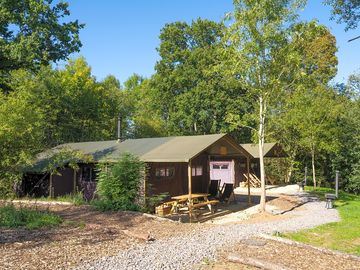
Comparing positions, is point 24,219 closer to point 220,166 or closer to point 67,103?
point 220,166

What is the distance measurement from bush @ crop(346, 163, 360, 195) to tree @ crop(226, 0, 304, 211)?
1396 centimetres

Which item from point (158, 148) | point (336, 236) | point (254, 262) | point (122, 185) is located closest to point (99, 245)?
point (254, 262)

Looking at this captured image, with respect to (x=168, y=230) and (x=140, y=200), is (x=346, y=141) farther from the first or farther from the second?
(x=168, y=230)

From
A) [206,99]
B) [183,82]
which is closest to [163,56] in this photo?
[183,82]

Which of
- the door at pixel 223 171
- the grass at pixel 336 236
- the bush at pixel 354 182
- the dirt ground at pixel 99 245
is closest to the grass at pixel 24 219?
the dirt ground at pixel 99 245

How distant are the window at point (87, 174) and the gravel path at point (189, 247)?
32.5 feet

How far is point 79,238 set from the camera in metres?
9.22

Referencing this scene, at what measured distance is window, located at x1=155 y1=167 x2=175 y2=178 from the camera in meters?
17.6

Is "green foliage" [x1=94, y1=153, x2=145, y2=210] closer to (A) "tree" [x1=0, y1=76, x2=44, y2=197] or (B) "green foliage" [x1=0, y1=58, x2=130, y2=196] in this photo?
(A) "tree" [x1=0, y1=76, x2=44, y2=197]

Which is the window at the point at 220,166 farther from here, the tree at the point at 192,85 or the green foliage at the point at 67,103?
the green foliage at the point at 67,103

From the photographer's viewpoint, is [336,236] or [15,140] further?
[15,140]

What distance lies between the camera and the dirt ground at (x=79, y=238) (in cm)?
728

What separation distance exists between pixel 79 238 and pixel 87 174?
36.4ft

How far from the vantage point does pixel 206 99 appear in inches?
1439
